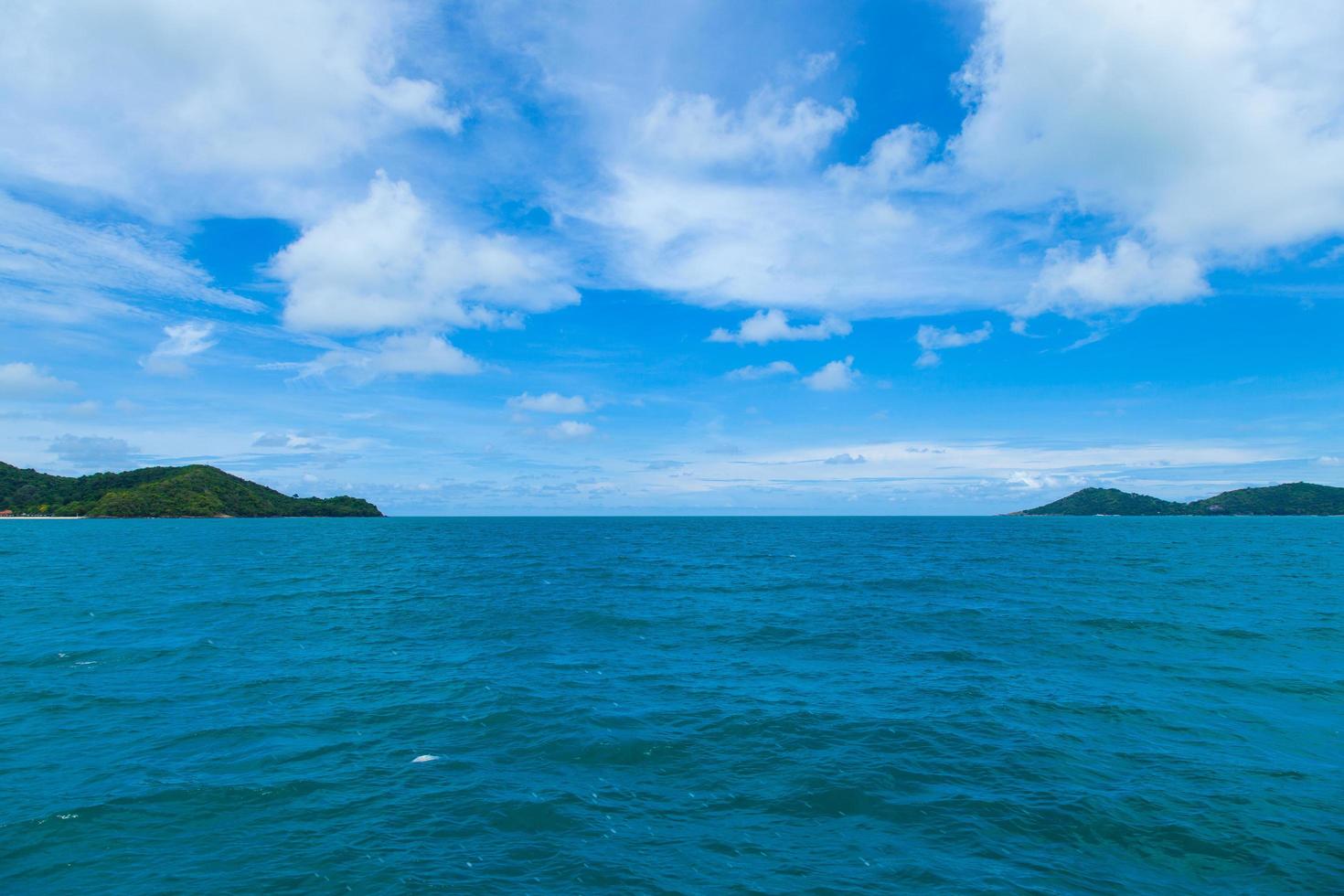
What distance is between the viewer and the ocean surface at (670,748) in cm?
1407

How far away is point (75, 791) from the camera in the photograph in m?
17.1

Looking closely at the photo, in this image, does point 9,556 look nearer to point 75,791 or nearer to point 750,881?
point 75,791

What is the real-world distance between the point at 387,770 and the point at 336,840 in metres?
4.00

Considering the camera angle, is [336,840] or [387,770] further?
[387,770]

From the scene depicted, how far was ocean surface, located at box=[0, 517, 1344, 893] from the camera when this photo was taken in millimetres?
14070

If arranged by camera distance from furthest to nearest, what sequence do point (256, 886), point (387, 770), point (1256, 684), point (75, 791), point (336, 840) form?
point (1256, 684) → point (387, 770) → point (75, 791) → point (336, 840) → point (256, 886)

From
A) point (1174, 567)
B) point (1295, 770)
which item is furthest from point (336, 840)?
point (1174, 567)

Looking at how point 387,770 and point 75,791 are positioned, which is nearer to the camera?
point 75,791

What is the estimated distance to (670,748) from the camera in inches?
813

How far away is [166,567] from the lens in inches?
2886

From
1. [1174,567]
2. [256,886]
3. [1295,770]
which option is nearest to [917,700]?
[1295,770]

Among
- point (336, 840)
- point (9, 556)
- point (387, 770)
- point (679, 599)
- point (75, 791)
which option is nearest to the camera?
point (336, 840)

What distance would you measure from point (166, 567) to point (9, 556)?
32259 millimetres

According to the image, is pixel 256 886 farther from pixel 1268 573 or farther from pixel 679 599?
pixel 1268 573
